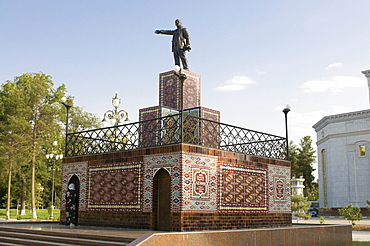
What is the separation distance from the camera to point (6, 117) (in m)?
31.9

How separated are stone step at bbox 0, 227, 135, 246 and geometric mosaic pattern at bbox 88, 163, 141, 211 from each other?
1864mm

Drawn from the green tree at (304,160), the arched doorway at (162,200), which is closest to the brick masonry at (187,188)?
the arched doorway at (162,200)

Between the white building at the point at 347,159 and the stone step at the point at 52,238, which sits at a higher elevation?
the white building at the point at 347,159

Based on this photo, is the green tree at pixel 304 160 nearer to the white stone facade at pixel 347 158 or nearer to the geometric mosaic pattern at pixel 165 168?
the white stone facade at pixel 347 158

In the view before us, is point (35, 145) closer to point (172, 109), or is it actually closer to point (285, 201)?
point (172, 109)

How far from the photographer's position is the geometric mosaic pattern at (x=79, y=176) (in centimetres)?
1284

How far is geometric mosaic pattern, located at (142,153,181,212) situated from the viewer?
10.2 metres

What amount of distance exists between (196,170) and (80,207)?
4.45 metres

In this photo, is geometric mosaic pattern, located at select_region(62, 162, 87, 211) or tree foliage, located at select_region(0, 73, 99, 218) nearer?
geometric mosaic pattern, located at select_region(62, 162, 87, 211)

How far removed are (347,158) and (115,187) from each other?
95.5 feet

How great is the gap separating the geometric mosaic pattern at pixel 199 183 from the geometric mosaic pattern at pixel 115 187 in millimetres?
1605

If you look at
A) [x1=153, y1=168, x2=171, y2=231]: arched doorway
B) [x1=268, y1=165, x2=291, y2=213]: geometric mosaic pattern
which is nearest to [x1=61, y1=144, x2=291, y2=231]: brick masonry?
[x1=268, y1=165, x2=291, y2=213]: geometric mosaic pattern

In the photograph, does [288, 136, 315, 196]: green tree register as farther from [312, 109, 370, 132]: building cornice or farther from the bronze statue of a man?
the bronze statue of a man

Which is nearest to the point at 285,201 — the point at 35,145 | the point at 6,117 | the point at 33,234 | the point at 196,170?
the point at 196,170
